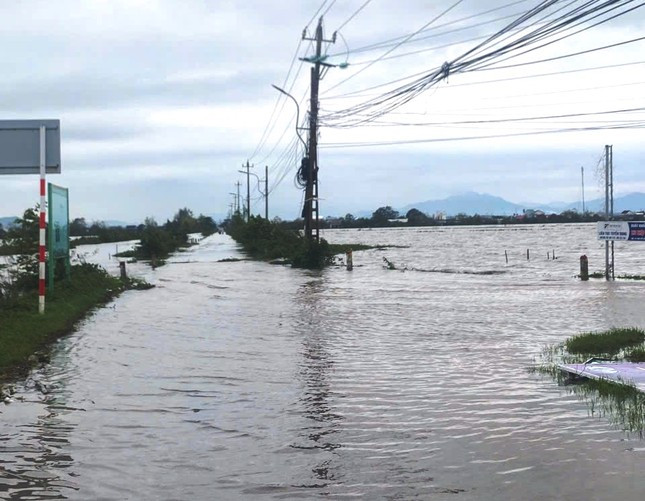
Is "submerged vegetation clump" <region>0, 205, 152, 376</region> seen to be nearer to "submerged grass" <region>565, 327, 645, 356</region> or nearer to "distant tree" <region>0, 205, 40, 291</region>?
"distant tree" <region>0, 205, 40, 291</region>

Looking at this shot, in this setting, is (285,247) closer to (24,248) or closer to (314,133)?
(314,133)

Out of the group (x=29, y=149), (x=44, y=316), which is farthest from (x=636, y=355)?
(x=29, y=149)

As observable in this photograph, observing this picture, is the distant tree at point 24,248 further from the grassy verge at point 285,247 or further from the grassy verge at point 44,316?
the grassy verge at point 285,247

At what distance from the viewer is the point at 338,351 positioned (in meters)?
11.8

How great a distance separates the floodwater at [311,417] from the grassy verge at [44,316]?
1.43ft

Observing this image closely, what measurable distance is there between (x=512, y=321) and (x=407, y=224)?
554 ft

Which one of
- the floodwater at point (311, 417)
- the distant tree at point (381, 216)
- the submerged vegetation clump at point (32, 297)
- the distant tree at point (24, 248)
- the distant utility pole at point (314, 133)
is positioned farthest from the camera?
the distant tree at point (381, 216)

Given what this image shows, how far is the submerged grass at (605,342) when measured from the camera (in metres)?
10.9

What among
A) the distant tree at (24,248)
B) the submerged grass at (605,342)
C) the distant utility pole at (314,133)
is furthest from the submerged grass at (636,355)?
the distant utility pole at (314,133)

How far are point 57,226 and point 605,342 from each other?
41.2ft

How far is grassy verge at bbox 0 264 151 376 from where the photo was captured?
10.5 meters

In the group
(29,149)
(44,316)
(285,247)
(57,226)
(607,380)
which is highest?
(29,149)

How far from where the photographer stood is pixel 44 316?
1393 centimetres

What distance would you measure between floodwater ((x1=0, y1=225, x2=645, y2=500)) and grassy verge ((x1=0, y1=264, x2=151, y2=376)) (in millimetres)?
435
